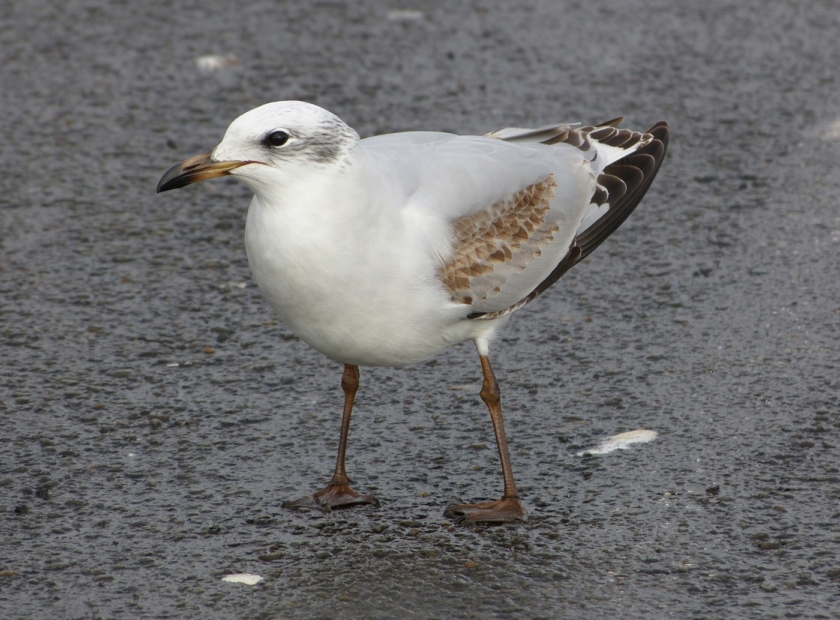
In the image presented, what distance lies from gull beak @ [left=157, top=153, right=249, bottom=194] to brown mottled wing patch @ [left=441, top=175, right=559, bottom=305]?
829mm

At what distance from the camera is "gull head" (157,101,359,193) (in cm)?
371

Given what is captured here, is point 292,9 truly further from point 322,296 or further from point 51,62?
point 322,296

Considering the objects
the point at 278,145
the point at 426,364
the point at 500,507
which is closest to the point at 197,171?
the point at 278,145

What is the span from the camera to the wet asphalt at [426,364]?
3.74 metres

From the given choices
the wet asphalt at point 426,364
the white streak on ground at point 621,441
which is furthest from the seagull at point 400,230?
the white streak on ground at point 621,441

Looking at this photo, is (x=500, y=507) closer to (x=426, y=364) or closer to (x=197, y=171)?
(x=426, y=364)

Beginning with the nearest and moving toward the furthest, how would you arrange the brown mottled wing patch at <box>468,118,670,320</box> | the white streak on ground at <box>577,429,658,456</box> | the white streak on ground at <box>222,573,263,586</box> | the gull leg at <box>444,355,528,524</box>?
the white streak on ground at <box>222,573,263,586</box>
the gull leg at <box>444,355,528,524</box>
the white streak on ground at <box>577,429,658,456</box>
the brown mottled wing patch at <box>468,118,670,320</box>

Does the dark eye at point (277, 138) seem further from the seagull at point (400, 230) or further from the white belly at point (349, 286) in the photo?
the white belly at point (349, 286)

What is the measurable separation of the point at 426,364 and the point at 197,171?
168 centimetres

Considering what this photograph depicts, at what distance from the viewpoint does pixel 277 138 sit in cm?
370

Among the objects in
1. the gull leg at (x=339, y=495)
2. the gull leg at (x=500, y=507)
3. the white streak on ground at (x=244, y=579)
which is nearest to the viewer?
the white streak on ground at (x=244, y=579)

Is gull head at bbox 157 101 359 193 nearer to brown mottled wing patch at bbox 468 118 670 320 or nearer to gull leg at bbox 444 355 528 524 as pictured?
brown mottled wing patch at bbox 468 118 670 320

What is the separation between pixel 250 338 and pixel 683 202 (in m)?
2.52

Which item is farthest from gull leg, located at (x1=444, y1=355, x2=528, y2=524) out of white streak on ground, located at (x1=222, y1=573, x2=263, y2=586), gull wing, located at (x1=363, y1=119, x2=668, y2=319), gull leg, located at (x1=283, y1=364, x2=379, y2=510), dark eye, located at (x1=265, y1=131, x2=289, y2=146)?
dark eye, located at (x1=265, y1=131, x2=289, y2=146)
